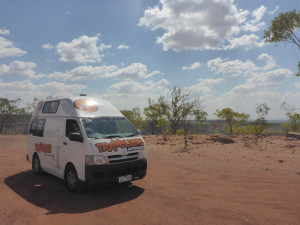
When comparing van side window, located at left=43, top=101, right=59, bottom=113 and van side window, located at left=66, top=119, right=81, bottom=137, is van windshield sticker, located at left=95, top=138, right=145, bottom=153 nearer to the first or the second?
van side window, located at left=66, top=119, right=81, bottom=137

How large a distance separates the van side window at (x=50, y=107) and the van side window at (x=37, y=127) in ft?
1.29

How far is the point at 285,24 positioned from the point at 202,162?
34.6 ft

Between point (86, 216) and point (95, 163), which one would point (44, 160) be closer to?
point (95, 163)

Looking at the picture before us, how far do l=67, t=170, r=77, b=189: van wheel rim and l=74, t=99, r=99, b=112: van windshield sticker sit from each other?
1763mm

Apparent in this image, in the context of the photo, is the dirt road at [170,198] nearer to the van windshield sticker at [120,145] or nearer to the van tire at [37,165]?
the van tire at [37,165]

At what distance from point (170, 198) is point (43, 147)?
15.1ft

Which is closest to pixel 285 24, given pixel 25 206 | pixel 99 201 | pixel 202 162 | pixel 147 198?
pixel 202 162

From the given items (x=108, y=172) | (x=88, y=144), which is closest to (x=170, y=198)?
(x=108, y=172)

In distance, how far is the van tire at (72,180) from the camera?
577 cm

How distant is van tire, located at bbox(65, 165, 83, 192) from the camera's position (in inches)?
227

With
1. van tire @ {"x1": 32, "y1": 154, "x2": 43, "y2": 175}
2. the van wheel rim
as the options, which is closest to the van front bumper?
the van wheel rim

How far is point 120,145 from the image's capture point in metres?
5.74

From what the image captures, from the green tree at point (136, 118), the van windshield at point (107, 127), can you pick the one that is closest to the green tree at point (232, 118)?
the green tree at point (136, 118)

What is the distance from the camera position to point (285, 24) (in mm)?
14031
